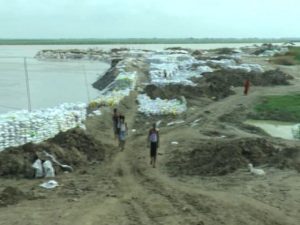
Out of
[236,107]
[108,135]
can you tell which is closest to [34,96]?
[236,107]

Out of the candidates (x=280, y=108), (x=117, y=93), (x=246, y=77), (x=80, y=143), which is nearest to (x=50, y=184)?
(x=80, y=143)

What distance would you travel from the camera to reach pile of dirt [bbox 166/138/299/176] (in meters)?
13.3

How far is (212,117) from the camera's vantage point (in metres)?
21.8

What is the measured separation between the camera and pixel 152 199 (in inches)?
430

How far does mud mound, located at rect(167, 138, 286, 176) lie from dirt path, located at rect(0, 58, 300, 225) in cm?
46

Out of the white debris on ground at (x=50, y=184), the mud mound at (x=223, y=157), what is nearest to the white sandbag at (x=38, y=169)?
the white debris on ground at (x=50, y=184)

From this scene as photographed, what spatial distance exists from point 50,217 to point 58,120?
280 inches

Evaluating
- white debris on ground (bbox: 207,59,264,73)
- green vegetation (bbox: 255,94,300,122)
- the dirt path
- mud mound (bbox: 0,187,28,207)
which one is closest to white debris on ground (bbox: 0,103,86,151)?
the dirt path

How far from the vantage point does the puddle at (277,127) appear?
19.4 metres

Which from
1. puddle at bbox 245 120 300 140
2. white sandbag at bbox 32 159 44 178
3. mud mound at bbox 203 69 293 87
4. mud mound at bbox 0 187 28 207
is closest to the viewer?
mud mound at bbox 0 187 28 207

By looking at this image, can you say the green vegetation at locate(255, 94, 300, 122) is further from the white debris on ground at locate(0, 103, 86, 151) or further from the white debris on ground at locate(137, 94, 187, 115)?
the white debris on ground at locate(0, 103, 86, 151)

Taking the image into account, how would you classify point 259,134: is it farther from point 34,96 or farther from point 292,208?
point 34,96

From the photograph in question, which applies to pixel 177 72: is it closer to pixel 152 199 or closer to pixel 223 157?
pixel 223 157

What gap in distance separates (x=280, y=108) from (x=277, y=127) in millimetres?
3578
